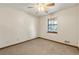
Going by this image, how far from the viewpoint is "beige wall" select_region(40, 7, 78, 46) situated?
1.79 metres

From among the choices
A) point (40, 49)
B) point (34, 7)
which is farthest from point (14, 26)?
point (40, 49)

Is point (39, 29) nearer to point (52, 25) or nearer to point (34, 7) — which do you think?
point (52, 25)

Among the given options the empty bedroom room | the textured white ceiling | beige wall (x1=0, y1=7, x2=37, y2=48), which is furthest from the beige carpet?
the textured white ceiling

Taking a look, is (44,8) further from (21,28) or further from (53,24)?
(21,28)

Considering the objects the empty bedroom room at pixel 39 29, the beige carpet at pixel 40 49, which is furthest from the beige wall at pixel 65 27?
the beige carpet at pixel 40 49

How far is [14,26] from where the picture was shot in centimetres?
183

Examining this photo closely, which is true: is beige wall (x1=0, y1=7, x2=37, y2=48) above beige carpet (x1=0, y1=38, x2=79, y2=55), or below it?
above

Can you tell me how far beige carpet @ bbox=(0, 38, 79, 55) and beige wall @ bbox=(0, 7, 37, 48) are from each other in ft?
0.37

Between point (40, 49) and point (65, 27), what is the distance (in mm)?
630

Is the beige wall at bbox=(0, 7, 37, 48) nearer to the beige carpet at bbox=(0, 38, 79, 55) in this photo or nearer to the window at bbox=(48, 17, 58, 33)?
the beige carpet at bbox=(0, 38, 79, 55)

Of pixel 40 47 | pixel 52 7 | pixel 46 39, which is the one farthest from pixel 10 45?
pixel 52 7

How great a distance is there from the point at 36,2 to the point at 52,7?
331 millimetres

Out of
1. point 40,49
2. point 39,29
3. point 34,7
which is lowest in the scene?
point 40,49

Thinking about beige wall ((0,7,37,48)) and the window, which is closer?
beige wall ((0,7,37,48))
